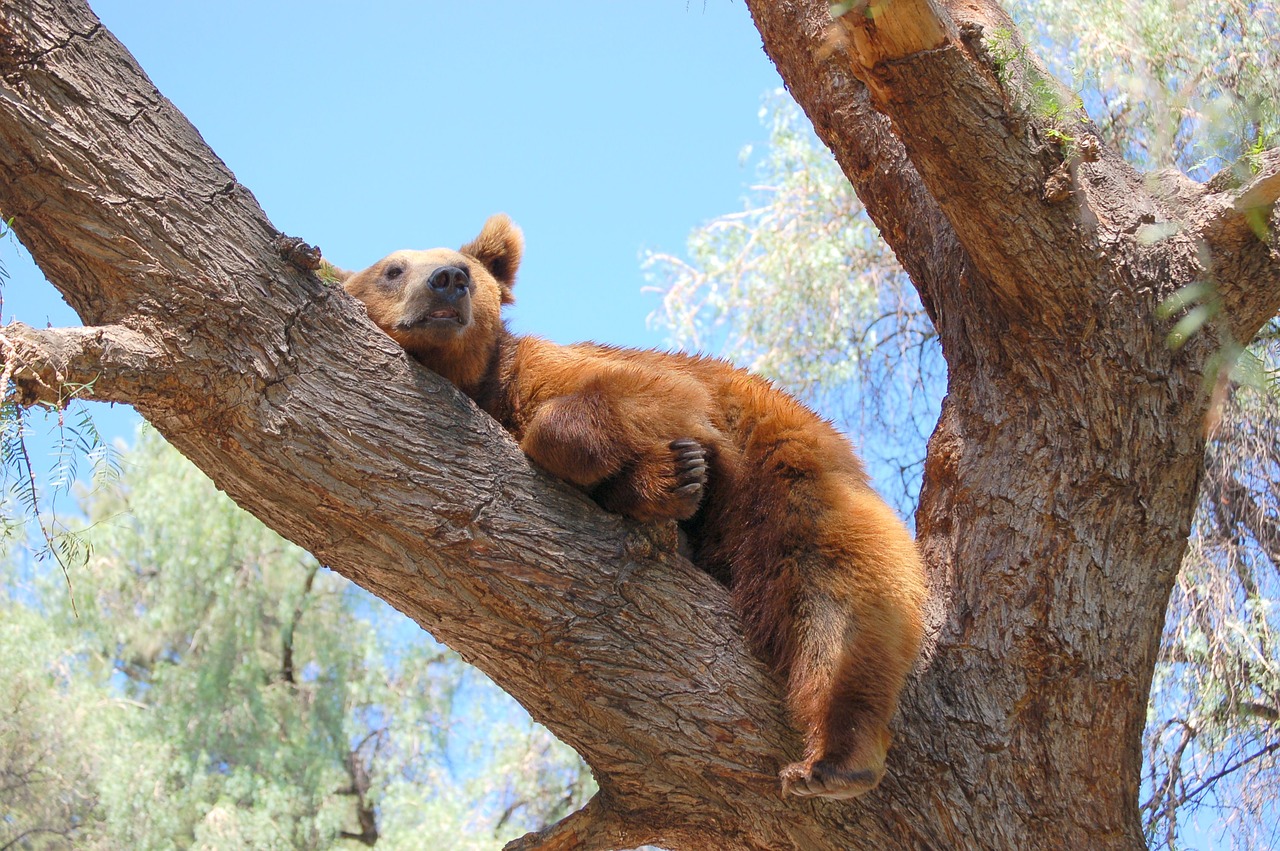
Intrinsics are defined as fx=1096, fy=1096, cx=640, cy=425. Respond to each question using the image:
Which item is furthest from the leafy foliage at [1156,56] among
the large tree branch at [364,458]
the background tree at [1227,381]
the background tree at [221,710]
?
the background tree at [221,710]

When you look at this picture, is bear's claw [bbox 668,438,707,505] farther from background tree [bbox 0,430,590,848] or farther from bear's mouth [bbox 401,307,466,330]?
background tree [bbox 0,430,590,848]

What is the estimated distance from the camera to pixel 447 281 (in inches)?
172

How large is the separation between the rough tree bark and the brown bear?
0.14 meters

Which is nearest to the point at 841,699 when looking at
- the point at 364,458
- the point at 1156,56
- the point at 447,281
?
the point at 364,458

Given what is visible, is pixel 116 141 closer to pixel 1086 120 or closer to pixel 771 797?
pixel 771 797

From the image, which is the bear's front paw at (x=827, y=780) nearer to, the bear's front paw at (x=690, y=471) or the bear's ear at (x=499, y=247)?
the bear's front paw at (x=690, y=471)

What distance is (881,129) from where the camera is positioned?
450 centimetres

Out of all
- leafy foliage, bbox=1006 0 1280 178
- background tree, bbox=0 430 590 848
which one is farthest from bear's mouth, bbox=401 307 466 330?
background tree, bbox=0 430 590 848

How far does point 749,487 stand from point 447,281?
145 centimetres

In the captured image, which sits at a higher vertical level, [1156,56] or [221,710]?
[1156,56]

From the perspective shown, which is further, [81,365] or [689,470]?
[689,470]

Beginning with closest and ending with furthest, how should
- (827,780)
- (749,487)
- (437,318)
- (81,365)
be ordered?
(81,365) < (827,780) < (749,487) < (437,318)

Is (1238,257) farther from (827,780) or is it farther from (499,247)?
(499,247)

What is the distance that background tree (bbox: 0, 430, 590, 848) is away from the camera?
32.9 ft
